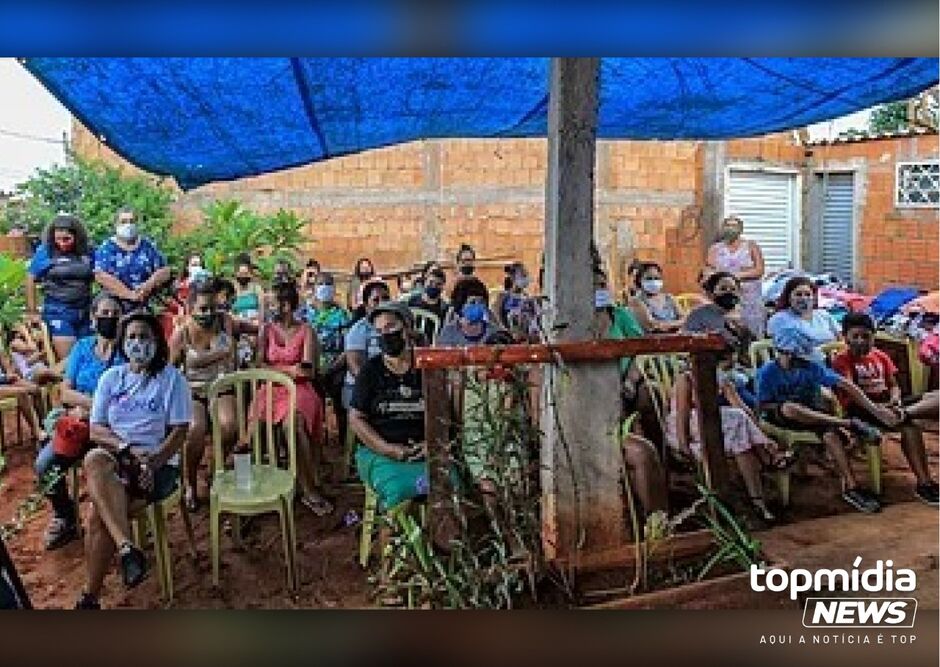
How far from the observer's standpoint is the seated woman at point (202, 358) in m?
3.35

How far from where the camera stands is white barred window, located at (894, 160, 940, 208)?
10.7 feet

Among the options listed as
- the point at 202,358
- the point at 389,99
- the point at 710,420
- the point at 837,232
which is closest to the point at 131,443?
the point at 202,358

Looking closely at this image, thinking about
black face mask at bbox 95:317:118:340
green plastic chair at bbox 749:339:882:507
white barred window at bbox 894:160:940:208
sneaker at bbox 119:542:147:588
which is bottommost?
sneaker at bbox 119:542:147:588

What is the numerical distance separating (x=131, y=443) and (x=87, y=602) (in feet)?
1.75

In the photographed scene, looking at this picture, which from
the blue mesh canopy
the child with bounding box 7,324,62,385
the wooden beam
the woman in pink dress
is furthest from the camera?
the child with bounding box 7,324,62,385

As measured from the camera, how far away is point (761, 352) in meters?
3.52

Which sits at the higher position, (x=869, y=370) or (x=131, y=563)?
(x=869, y=370)

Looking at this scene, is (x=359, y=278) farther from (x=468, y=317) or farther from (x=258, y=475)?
(x=258, y=475)

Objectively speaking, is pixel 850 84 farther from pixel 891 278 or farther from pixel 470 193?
pixel 470 193

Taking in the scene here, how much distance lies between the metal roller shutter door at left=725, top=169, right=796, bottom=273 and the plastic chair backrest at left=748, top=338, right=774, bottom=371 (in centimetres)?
27

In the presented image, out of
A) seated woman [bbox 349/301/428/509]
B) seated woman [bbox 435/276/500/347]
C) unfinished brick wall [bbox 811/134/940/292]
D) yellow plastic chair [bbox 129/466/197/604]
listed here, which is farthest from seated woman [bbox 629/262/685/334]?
yellow plastic chair [bbox 129/466/197/604]

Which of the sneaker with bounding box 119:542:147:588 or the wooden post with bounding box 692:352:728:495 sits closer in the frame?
the sneaker with bounding box 119:542:147:588

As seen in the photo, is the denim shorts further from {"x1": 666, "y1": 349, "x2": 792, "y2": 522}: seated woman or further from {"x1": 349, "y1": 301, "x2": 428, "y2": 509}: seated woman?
{"x1": 666, "y1": 349, "x2": 792, "y2": 522}: seated woman

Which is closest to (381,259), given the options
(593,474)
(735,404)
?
(593,474)
